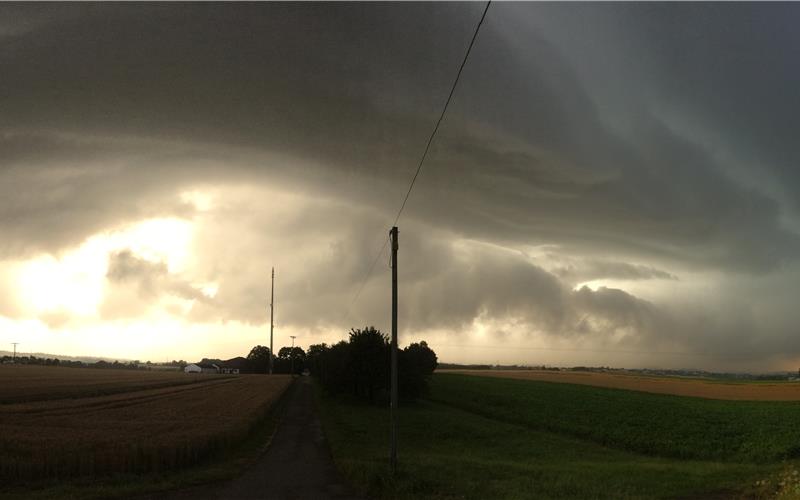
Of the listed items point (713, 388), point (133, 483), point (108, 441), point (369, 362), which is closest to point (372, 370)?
point (369, 362)

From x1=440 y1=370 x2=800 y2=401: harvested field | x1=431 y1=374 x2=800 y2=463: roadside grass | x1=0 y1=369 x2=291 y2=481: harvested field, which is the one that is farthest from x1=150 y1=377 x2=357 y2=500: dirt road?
x1=440 y1=370 x2=800 y2=401: harvested field

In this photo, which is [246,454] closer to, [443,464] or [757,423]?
[443,464]

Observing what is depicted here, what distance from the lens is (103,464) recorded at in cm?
2067

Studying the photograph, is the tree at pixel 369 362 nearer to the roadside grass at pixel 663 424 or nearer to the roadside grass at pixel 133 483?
the roadside grass at pixel 663 424

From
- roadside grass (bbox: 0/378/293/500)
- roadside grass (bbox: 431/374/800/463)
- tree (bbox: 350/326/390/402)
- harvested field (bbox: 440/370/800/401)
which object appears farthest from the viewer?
harvested field (bbox: 440/370/800/401)

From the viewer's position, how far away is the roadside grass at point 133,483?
56.8 feet

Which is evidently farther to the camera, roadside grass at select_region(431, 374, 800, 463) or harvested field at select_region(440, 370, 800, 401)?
harvested field at select_region(440, 370, 800, 401)

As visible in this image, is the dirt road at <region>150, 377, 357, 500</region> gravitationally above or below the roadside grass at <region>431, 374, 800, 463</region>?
above

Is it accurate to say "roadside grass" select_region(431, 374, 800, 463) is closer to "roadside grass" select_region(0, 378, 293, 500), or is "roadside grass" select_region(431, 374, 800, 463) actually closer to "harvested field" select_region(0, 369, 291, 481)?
"harvested field" select_region(0, 369, 291, 481)

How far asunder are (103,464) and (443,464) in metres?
12.3

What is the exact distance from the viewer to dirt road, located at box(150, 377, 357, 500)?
701 inches

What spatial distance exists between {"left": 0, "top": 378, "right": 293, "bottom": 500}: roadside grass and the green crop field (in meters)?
4.41

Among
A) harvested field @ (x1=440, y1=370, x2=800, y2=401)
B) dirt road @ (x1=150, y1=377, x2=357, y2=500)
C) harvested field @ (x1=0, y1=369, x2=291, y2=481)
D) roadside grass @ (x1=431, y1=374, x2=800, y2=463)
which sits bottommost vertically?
harvested field @ (x1=440, y1=370, x2=800, y2=401)

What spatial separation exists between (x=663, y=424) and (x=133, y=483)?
114 ft
